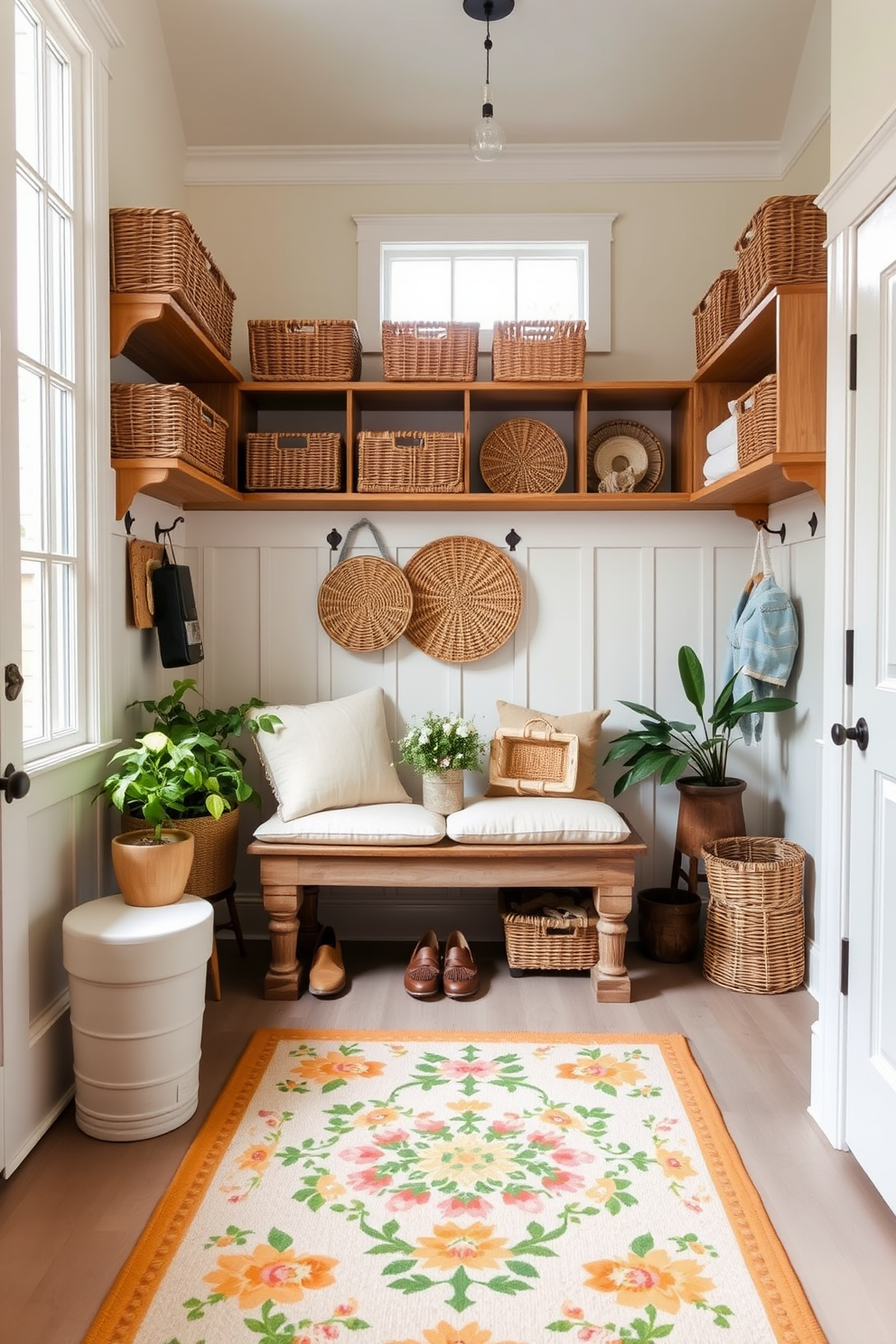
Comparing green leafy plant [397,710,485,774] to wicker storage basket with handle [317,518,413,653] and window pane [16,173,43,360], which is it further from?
window pane [16,173,43,360]

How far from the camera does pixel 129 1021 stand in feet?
7.33

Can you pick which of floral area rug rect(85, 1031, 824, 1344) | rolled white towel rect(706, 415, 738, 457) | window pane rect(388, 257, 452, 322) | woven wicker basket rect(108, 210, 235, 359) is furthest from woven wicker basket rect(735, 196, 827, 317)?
floral area rug rect(85, 1031, 824, 1344)

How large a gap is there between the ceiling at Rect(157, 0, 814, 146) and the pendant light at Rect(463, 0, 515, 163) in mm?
38

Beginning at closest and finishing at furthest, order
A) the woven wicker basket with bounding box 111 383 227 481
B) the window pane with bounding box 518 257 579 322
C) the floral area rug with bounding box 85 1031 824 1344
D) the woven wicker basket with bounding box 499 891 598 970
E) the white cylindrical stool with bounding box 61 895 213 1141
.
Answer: the floral area rug with bounding box 85 1031 824 1344 → the white cylindrical stool with bounding box 61 895 213 1141 → the woven wicker basket with bounding box 111 383 227 481 → the woven wicker basket with bounding box 499 891 598 970 → the window pane with bounding box 518 257 579 322

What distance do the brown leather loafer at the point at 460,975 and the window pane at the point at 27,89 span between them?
2.57 meters

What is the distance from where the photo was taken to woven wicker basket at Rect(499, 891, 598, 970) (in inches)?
127

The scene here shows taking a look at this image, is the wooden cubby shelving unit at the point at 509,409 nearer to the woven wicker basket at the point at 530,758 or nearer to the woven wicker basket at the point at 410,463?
the woven wicker basket at the point at 410,463

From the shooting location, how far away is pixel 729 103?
354 centimetres

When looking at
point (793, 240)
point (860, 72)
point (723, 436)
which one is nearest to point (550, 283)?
point (723, 436)

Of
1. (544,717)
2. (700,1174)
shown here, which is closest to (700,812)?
(544,717)

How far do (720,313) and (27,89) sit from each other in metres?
2.13

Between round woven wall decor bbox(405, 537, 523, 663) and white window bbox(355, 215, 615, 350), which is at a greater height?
white window bbox(355, 215, 615, 350)

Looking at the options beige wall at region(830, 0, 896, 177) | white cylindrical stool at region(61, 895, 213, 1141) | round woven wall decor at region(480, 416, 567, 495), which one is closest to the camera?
beige wall at region(830, 0, 896, 177)

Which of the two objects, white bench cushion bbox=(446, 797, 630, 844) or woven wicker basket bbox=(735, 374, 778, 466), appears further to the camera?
white bench cushion bbox=(446, 797, 630, 844)
